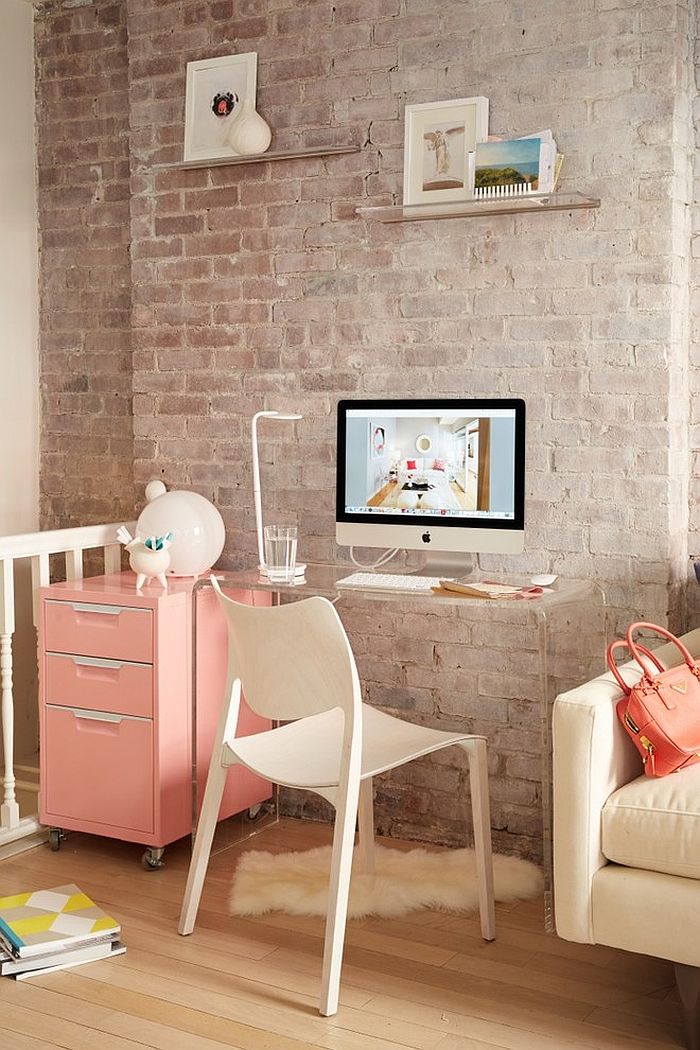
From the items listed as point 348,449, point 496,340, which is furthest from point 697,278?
point 348,449

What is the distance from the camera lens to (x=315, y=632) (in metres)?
2.43

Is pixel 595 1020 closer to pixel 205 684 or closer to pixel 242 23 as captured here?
pixel 205 684

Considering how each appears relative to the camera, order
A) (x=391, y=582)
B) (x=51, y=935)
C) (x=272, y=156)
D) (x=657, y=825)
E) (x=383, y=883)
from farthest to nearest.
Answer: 1. (x=272, y=156)
2. (x=383, y=883)
3. (x=391, y=582)
4. (x=51, y=935)
5. (x=657, y=825)

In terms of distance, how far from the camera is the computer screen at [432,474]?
9.78ft

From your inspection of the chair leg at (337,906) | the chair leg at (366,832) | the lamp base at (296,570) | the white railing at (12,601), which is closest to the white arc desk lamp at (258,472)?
the lamp base at (296,570)

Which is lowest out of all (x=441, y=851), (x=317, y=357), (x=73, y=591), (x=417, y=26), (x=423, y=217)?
(x=441, y=851)

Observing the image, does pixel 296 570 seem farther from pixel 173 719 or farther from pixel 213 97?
pixel 213 97

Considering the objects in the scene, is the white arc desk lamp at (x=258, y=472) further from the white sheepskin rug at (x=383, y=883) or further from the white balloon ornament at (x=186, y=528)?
the white sheepskin rug at (x=383, y=883)

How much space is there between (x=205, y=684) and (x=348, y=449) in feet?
2.45

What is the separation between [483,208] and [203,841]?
5.58ft

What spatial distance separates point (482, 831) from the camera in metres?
2.71

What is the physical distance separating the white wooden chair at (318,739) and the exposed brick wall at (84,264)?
1559mm

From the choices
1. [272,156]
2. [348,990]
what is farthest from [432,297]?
[348,990]

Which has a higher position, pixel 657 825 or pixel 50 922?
pixel 657 825
